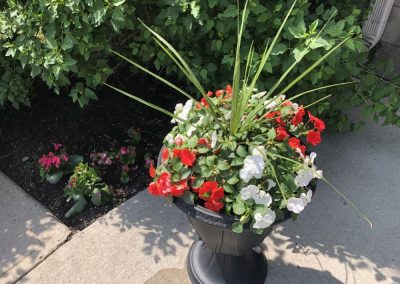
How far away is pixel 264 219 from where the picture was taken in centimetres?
156

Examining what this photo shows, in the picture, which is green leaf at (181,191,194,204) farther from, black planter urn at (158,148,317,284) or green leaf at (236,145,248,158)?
green leaf at (236,145,248,158)

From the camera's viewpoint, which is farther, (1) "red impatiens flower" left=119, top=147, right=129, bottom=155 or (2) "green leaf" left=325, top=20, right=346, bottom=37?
(1) "red impatiens flower" left=119, top=147, right=129, bottom=155

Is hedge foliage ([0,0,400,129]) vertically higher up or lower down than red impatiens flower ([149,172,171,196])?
higher up

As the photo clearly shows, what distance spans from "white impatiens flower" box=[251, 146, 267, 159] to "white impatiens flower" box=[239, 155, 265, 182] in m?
0.02

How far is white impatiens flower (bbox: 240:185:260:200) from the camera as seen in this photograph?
1.56 meters

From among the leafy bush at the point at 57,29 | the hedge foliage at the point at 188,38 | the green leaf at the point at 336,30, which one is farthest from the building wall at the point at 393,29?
the leafy bush at the point at 57,29

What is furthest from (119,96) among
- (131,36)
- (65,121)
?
(131,36)

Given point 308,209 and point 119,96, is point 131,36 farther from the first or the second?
point 308,209

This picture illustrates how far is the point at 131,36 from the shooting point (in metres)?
2.65

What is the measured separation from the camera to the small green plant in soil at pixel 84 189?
2.52 metres

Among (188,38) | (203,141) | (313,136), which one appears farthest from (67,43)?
(313,136)

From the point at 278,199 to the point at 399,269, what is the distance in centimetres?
111

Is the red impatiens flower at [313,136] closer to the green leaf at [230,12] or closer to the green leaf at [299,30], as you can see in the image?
the green leaf at [299,30]

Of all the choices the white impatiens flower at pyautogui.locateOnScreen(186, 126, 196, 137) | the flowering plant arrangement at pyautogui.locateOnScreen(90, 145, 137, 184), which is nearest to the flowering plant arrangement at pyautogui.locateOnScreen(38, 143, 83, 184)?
the flowering plant arrangement at pyautogui.locateOnScreen(90, 145, 137, 184)
